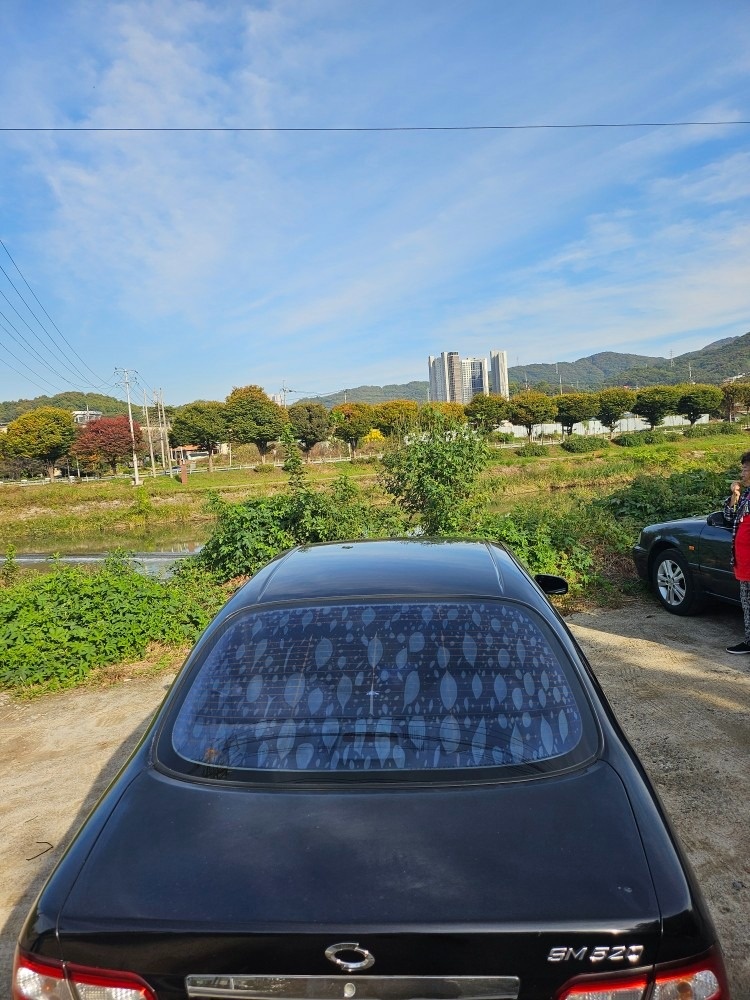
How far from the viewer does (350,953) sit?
1.41 m

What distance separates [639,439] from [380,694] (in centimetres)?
6573

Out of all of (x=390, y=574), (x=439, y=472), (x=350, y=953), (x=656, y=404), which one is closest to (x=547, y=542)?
(x=439, y=472)

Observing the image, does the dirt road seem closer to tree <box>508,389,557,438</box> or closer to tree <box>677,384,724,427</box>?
tree <box>508,389,557,438</box>

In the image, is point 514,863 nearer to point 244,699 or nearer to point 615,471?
point 244,699

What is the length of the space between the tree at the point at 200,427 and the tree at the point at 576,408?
38134 mm

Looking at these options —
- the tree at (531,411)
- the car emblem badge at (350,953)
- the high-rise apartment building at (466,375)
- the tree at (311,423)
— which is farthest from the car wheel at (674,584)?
the high-rise apartment building at (466,375)

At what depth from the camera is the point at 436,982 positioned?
4.61 feet

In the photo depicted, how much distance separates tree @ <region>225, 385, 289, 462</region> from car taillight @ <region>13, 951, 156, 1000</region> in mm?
63276

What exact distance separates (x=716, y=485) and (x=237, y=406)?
61.6 m

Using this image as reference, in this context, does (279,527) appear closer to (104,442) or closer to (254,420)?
(104,442)

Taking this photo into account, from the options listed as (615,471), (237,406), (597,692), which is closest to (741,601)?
(597,692)

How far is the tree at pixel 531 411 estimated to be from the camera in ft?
249

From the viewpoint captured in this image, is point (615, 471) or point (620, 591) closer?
point (620, 591)

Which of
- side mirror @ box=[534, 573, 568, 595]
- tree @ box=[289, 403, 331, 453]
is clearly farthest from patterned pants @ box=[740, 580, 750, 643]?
tree @ box=[289, 403, 331, 453]
